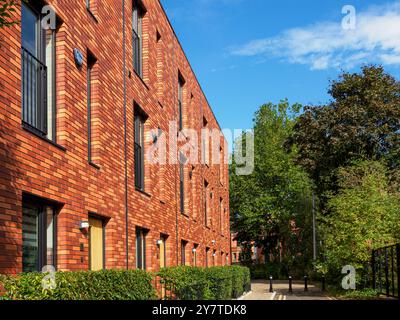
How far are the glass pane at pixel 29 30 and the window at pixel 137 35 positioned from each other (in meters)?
6.51

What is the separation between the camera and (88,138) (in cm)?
1131

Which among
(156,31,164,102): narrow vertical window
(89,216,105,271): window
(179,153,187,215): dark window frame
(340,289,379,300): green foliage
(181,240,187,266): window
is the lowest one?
(340,289,379,300): green foliage

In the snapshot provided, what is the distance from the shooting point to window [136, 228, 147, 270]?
1499 centimetres

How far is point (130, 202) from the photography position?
13.8m

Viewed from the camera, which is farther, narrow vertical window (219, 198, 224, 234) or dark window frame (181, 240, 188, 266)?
narrow vertical window (219, 198, 224, 234)

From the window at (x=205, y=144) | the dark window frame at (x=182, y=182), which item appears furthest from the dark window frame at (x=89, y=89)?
the window at (x=205, y=144)

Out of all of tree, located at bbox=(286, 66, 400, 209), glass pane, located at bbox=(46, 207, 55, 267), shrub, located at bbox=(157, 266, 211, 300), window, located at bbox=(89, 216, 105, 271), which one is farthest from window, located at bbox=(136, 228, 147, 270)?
tree, located at bbox=(286, 66, 400, 209)

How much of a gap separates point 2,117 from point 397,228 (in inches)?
725

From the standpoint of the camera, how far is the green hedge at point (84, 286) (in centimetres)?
673

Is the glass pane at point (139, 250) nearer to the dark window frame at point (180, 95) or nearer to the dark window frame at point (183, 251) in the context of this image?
the dark window frame at point (183, 251)

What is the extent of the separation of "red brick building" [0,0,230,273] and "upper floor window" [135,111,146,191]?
1.2 inches

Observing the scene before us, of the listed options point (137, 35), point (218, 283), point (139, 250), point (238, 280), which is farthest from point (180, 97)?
point (139, 250)

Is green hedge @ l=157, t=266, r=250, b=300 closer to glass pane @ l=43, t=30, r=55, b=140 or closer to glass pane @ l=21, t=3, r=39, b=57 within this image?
glass pane @ l=43, t=30, r=55, b=140

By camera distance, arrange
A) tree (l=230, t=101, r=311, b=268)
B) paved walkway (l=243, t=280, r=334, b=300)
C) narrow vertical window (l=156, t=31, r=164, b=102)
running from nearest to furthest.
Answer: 1. narrow vertical window (l=156, t=31, r=164, b=102)
2. paved walkway (l=243, t=280, r=334, b=300)
3. tree (l=230, t=101, r=311, b=268)
